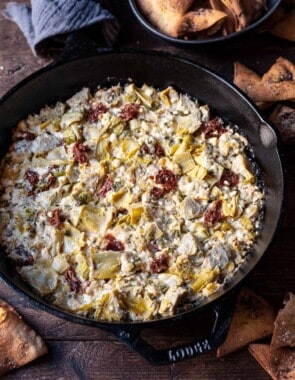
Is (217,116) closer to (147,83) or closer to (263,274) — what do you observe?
(147,83)

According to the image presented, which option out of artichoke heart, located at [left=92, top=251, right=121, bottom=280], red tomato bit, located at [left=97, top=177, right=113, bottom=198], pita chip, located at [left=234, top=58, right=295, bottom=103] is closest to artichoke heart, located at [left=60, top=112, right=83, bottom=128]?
red tomato bit, located at [left=97, top=177, right=113, bottom=198]

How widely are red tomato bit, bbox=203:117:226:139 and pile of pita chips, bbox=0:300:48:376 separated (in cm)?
141

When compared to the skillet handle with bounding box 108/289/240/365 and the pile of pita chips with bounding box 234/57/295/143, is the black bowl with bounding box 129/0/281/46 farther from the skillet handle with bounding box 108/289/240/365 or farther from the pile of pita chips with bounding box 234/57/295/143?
the skillet handle with bounding box 108/289/240/365

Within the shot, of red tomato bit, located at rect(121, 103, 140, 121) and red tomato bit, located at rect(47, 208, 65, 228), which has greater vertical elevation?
red tomato bit, located at rect(121, 103, 140, 121)

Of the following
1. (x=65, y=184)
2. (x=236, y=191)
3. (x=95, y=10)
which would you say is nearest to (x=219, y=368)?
(x=236, y=191)

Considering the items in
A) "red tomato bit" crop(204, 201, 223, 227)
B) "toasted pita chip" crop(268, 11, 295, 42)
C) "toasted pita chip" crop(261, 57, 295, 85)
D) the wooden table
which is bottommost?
the wooden table

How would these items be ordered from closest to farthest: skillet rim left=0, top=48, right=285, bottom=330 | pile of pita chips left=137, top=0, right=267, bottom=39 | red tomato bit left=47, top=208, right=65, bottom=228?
skillet rim left=0, top=48, right=285, bottom=330 < red tomato bit left=47, top=208, right=65, bottom=228 < pile of pita chips left=137, top=0, right=267, bottom=39

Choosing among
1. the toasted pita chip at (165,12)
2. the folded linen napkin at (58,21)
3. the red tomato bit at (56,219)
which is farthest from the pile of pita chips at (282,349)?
the folded linen napkin at (58,21)

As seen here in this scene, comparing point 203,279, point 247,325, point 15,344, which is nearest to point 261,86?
point 203,279

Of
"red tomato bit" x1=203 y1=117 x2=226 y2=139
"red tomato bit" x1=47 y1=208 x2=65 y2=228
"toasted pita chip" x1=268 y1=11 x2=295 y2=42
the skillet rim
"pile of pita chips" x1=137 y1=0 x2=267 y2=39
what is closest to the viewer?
the skillet rim

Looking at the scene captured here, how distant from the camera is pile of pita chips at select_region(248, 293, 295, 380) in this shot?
3.73m

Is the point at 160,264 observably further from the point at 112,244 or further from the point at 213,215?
the point at 213,215

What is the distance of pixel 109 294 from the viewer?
3578mm

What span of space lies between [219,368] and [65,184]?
4.15 feet
